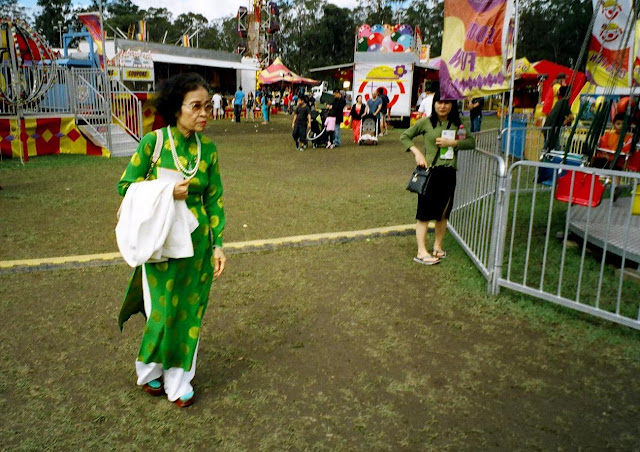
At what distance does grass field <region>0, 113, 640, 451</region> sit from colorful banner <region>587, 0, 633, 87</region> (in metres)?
2.61

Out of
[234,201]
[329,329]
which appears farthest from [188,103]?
[234,201]

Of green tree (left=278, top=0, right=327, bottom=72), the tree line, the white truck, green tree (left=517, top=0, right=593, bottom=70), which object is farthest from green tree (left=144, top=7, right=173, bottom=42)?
the white truck

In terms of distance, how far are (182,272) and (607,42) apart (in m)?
5.63

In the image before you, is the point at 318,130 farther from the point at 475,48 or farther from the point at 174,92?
the point at 174,92

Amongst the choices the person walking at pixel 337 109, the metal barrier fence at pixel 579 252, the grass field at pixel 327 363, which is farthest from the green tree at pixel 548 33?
the grass field at pixel 327 363

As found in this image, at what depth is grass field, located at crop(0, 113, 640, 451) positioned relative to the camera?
9.02 feet

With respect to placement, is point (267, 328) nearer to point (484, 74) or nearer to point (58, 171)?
point (484, 74)

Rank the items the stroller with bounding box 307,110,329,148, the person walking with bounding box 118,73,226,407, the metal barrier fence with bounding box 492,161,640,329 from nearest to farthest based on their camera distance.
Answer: the person walking with bounding box 118,73,226,407, the metal barrier fence with bounding box 492,161,640,329, the stroller with bounding box 307,110,329,148

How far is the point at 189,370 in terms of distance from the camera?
9.56ft

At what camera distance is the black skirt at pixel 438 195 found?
5.21 m

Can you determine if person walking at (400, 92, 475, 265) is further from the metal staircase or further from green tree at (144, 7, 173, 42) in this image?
green tree at (144, 7, 173, 42)

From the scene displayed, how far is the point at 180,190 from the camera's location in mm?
2648

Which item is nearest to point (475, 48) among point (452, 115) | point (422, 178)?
point (452, 115)

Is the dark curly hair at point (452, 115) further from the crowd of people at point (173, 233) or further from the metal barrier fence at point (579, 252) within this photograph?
the crowd of people at point (173, 233)
